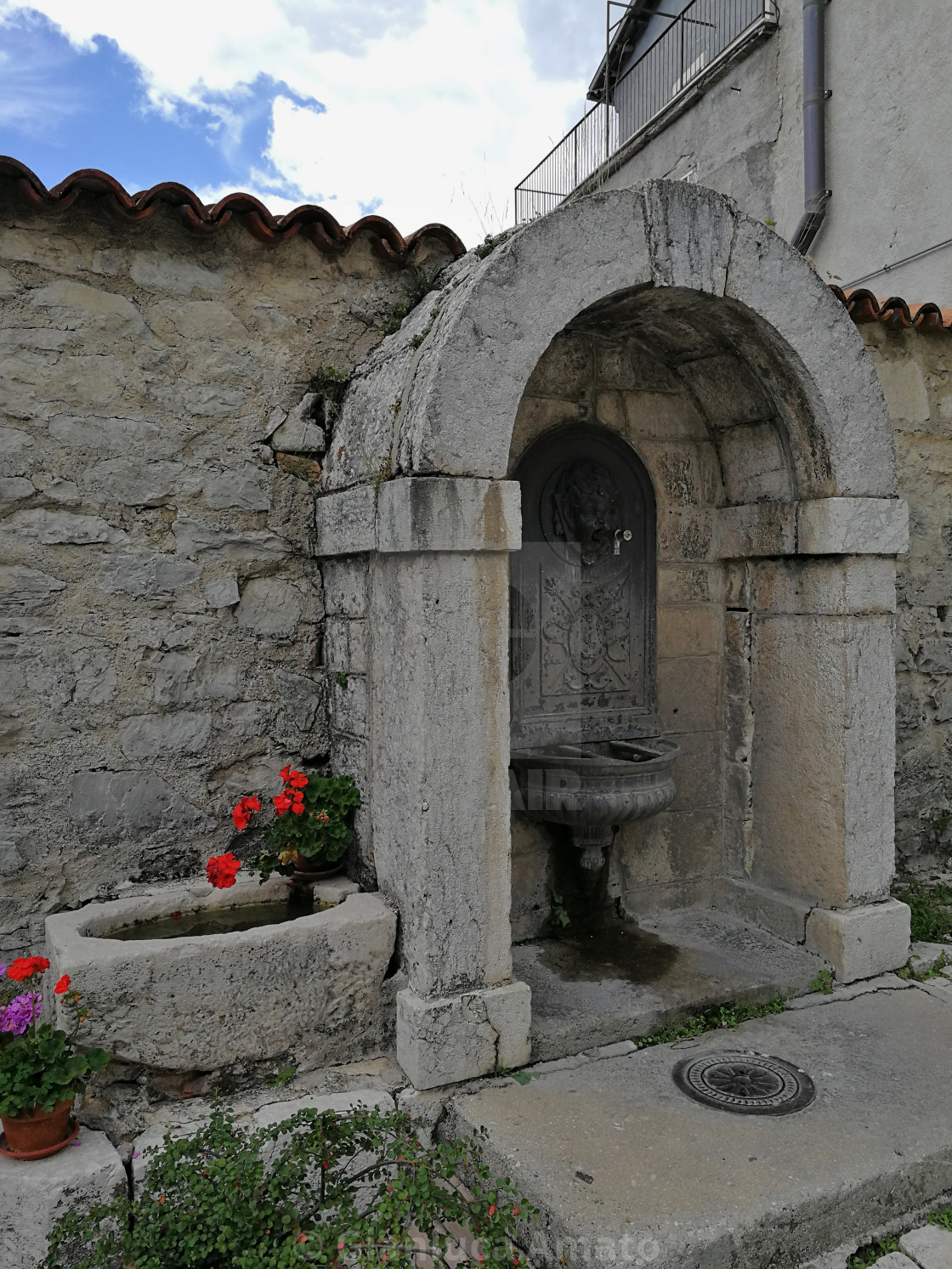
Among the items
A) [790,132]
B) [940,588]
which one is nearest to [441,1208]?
[940,588]

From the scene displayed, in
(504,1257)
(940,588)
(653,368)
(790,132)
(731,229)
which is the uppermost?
(790,132)

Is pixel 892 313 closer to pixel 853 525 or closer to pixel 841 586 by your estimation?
pixel 853 525

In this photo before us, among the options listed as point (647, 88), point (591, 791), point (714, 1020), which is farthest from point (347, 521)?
point (647, 88)

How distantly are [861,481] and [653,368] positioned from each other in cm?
109

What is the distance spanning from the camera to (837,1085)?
3125 mm

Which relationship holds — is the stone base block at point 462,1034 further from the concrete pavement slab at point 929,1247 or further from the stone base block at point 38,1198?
the concrete pavement slab at point 929,1247

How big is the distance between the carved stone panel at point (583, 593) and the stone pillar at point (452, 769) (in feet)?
3.31

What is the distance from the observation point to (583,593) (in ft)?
14.1

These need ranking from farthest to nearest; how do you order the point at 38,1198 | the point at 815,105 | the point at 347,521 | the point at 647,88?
the point at 647,88, the point at 815,105, the point at 347,521, the point at 38,1198

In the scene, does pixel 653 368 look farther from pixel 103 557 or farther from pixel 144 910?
pixel 144 910

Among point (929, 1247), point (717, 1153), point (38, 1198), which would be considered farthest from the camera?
point (717, 1153)

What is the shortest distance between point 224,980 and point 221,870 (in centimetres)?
42

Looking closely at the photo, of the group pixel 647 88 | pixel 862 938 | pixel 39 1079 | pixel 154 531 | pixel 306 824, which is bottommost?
pixel 862 938

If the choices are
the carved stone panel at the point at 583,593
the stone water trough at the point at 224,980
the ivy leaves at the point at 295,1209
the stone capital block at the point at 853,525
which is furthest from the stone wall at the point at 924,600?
the ivy leaves at the point at 295,1209
